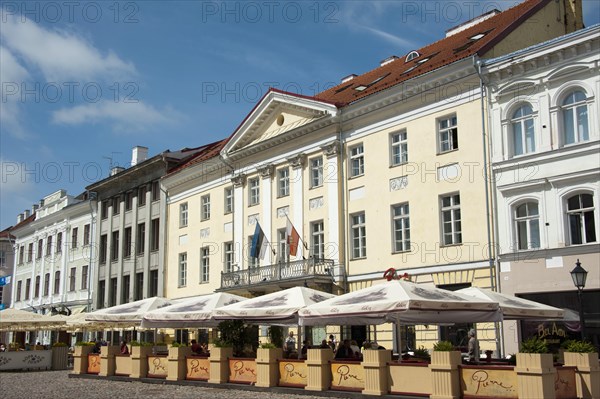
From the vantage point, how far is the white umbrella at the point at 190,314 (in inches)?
856

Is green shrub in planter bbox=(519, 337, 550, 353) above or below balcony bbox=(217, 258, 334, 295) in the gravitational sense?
below

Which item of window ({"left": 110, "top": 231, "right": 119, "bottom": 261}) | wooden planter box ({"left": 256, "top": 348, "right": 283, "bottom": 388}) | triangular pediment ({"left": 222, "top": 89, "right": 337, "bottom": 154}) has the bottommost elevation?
wooden planter box ({"left": 256, "top": 348, "right": 283, "bottom": 388})

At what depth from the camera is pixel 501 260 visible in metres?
21.6

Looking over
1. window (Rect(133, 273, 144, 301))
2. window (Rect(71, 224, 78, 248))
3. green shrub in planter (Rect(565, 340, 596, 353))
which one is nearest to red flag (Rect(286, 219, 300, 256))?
green shrub in planter (Rect(565, 340, 596, 353))

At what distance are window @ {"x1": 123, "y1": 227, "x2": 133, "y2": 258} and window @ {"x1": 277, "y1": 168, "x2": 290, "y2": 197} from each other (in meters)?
15.0

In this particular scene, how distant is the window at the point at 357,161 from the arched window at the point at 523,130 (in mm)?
6738

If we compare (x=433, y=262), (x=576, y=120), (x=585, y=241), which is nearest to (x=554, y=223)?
(x=585, y=241)

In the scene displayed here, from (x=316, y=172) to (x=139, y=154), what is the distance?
21220 millimetres

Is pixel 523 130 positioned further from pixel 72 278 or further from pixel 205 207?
pixel 72 278

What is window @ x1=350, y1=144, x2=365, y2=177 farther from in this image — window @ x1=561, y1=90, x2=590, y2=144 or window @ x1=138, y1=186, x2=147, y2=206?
window @ x1=138, y1=186, x2=147, y2=206

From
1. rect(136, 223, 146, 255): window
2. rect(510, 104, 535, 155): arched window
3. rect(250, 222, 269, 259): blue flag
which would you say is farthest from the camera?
rect(136, 223, 146, 255): window

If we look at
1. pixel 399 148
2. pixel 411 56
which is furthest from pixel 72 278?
pixel 399 148

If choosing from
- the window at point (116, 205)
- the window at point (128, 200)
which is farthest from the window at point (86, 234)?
the window at point (128, 200)

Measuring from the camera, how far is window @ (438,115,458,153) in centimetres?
2395
